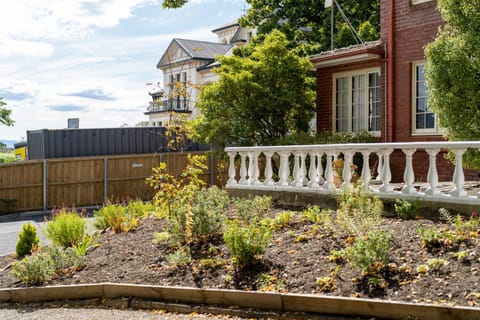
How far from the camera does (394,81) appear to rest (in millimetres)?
13906

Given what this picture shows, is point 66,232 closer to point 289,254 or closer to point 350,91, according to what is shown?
point 289,254

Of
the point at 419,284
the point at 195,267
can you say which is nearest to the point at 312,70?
the point at 195,267

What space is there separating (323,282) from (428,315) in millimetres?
1350

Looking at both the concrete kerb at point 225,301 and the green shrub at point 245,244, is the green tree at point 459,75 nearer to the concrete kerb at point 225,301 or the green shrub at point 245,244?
the green shrub at point 245,244

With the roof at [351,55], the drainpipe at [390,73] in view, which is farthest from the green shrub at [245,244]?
the roof at [351,55]

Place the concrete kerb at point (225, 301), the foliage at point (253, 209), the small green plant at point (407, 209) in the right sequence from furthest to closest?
1. the foliage at point (253, 209)
2. the small green plant at point (407, 209)
3. the concrete kerb at point (225, 301)

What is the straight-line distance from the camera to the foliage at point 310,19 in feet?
80.3

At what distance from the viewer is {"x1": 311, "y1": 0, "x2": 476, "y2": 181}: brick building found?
1325cm

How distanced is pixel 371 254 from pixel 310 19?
21.8m

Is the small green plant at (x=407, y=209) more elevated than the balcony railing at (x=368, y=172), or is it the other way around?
the balcony railing at (x=368, y=172)

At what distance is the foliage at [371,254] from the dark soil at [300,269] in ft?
0.41

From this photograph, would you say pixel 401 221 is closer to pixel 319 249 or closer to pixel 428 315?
pixel 319 249

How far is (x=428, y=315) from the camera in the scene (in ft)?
17.4

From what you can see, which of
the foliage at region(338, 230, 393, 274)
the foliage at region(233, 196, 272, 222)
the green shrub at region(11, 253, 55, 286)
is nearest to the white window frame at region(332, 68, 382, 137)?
the foliage at region(233, 196, 272, 222)
